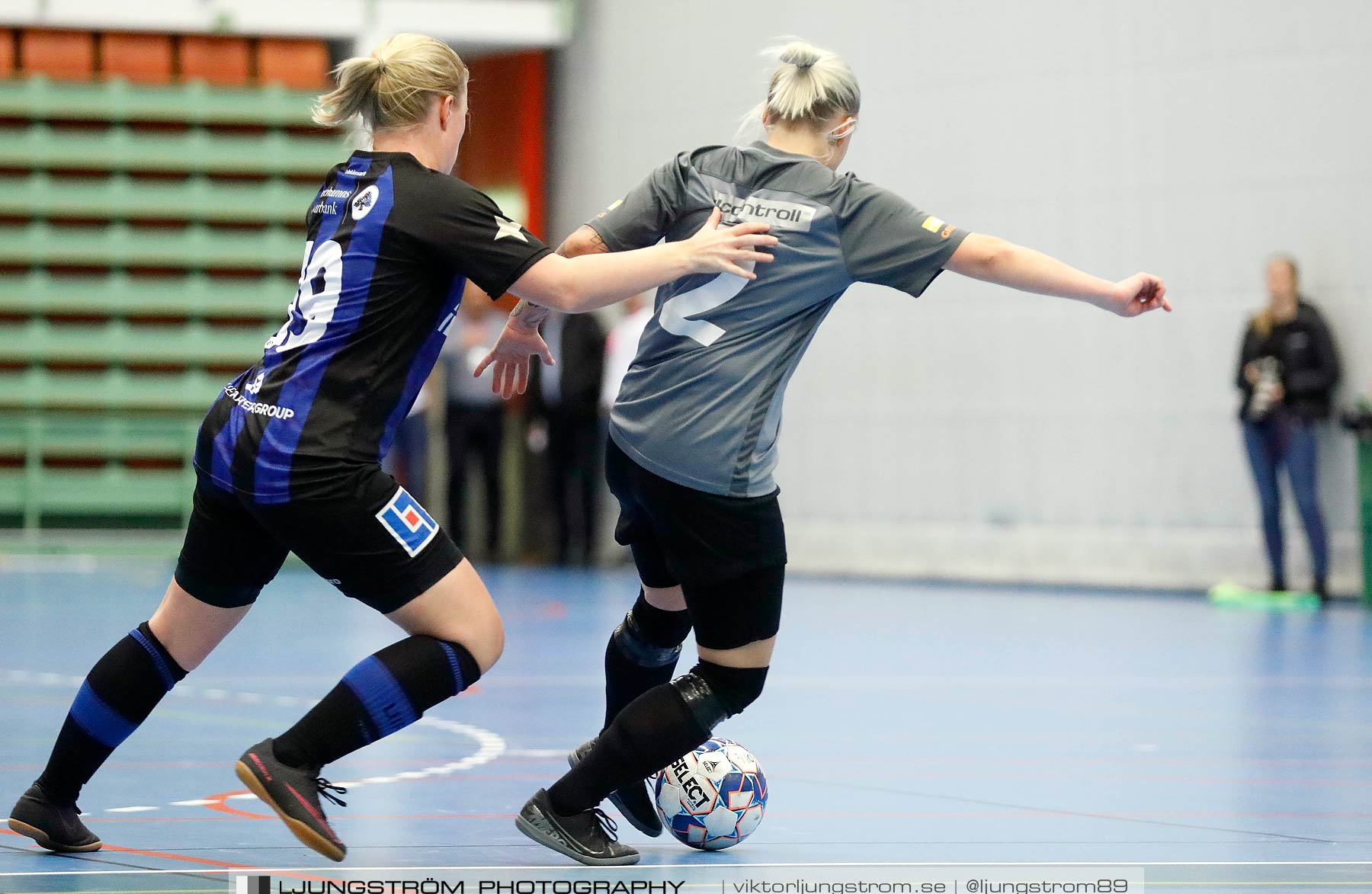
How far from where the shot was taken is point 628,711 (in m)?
3.84

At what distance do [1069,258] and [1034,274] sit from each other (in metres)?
9.53

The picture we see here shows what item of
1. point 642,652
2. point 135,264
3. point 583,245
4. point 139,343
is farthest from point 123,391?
point 583,245

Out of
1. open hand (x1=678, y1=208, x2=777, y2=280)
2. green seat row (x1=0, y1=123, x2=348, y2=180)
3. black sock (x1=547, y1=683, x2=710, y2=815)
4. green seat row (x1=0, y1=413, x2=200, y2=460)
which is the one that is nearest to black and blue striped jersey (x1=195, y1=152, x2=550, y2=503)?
open hand (x1=678, y1=208, x2=777, y2=280)

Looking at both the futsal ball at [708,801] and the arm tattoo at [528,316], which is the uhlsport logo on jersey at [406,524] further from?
the futsal ball at [708,801]

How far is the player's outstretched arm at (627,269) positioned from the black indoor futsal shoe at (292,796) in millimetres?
1023

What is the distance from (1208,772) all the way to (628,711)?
2.25 m

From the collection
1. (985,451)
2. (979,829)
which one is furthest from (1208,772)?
(985,451)

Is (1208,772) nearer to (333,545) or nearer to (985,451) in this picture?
(333,545)

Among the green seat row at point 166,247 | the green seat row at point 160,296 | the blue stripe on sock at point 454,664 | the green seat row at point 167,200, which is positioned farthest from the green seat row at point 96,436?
the blue stripe on sock at point 454,664

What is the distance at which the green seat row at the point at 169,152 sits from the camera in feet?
50.8

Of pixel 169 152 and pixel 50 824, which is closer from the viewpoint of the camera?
pixel 50 824

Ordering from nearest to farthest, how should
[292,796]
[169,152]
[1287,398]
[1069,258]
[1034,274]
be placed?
[292,796] < [1034,274] < [1287,398] < [1069,258] < [169,152]

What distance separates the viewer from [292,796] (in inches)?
133

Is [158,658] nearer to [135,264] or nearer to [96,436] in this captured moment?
[96,436]
